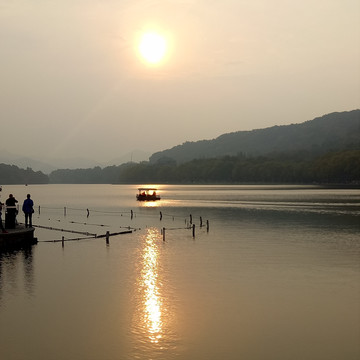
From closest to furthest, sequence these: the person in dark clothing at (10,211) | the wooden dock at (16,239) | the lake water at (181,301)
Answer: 1. the lake water at (181,301)
2. the wooden dock at (16,239)
3. the person in dark clothing at (10,211)

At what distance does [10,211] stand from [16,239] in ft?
8.53

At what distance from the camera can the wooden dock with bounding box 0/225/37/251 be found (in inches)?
1650

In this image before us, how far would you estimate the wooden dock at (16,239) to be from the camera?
41.9 m

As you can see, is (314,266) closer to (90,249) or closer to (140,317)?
(140,317)

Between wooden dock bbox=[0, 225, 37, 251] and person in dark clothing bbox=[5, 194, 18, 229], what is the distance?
85 cm

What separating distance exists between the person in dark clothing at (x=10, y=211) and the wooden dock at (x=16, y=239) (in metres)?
0.85

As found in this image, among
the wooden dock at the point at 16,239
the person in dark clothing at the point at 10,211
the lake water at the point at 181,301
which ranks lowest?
the lake water at the point at 181,301

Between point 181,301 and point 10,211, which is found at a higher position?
point 10,211

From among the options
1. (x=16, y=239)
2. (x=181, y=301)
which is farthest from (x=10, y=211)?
(x=181, y=301)

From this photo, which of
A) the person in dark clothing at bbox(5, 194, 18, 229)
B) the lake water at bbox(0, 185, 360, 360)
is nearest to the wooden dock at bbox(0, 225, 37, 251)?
the person in dark clothing at bbox(5, 194, 18, 229)

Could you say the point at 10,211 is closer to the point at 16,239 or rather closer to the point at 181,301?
the point at 16,239

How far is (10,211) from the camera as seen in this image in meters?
43.2

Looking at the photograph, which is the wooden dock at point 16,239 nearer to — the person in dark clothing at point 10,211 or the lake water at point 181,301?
the person in dark clothing at point 10,211

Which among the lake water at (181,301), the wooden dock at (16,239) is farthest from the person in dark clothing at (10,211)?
the lake water at (181,301)
